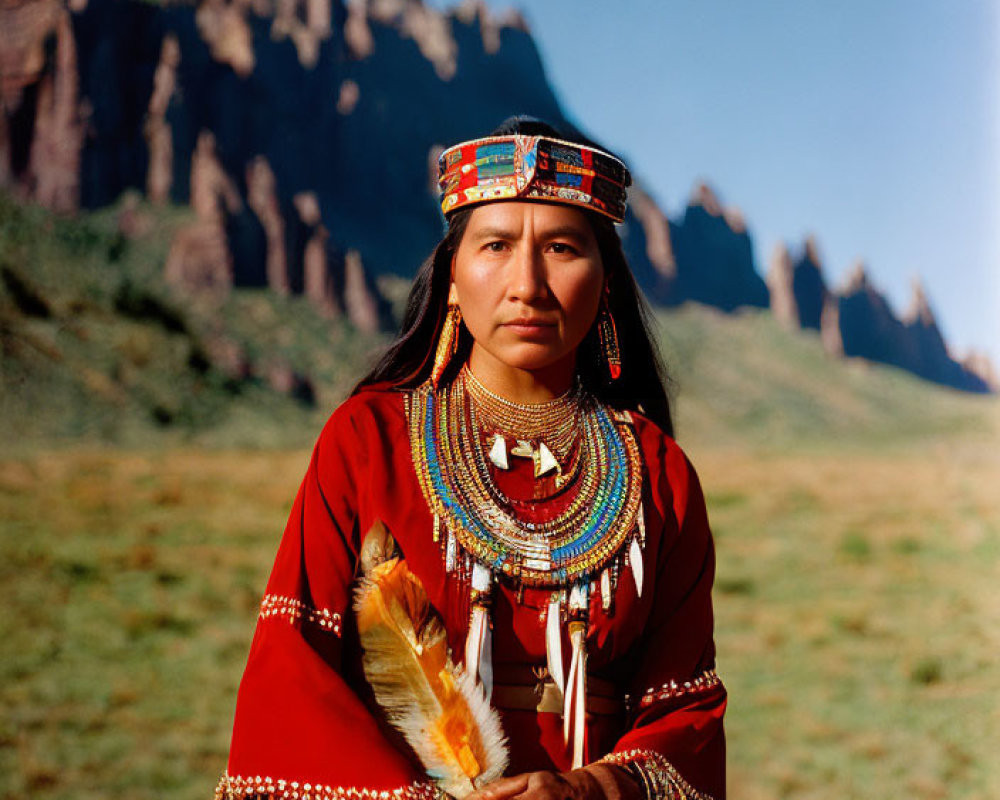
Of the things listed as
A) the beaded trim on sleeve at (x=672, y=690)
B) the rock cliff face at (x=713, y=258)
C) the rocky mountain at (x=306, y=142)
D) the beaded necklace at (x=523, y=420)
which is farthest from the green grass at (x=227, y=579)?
the rock cliff face at (x=713, y=258)

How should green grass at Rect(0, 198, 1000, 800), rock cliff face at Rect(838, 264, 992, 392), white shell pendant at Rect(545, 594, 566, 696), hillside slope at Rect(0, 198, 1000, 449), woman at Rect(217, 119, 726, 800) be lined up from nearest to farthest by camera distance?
woman at Rect(217, 119, 726, 800), white shell pendant at Rect(545, 594, 566, 696), green grass at Rect(0, 198, 1000, 800), hillside slope at Rect(0, 198, 1000, 449), rock cliff face at Rect(838, 264, 992, 392)

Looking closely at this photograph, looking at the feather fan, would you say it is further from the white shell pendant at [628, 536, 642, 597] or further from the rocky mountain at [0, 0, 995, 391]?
the rocky mountain at [0, 0, 995, 391]

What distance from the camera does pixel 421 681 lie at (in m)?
2.01

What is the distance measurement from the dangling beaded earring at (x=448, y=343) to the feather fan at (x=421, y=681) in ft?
1.47

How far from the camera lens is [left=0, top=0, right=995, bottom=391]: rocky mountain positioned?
216 feet

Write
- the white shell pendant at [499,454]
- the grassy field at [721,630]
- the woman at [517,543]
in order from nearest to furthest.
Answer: the woman at [517,543] → the white shell pendant at [499,454] → the grassy field at [721,630]

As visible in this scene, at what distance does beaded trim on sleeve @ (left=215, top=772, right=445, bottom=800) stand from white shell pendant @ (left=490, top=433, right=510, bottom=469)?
67cm

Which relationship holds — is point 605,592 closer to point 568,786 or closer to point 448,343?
point 568,786

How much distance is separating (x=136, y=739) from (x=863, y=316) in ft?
375

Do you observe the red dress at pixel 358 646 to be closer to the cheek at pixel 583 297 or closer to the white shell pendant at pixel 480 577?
the white shell pendant at pixel 480 577

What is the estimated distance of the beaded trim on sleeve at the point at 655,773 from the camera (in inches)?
78.3

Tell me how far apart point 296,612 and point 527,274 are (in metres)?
0.80

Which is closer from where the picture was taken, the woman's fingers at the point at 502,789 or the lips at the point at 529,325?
the woman's fingers at the point at 502,789

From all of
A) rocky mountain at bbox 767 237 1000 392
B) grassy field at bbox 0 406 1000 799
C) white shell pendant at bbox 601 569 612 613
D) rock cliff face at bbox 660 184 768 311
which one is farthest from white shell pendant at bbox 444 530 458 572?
rocky mountain at bbox 767 237 1000 392
